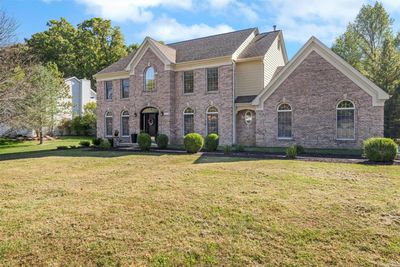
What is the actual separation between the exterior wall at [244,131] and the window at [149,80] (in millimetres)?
7792

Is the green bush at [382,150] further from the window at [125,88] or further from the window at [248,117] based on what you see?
the window at [125,88]

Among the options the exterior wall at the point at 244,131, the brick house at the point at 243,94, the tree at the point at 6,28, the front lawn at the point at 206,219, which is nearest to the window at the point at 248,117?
the brick house at the point at 243,94

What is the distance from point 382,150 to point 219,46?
47.0ft

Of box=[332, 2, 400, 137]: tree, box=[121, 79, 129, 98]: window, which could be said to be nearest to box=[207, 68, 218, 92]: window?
box=[121, 79, 129, 98]: window

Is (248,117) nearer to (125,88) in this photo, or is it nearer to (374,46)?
(125,88)

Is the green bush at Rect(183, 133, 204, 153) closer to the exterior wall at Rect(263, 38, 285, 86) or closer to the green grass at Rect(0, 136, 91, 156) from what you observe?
the exterior wall at Rect(263, 38, 285, 86)

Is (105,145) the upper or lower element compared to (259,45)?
lower

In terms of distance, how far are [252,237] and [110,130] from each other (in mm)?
23590

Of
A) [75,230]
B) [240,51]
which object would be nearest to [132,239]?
[75,230]

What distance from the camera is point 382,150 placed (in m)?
11.0

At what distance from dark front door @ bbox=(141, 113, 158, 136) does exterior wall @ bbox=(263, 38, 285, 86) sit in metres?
9.61

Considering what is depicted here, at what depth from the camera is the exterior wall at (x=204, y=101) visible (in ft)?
65.3

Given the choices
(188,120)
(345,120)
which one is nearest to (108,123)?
(188,120)

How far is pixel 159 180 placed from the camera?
865cm
